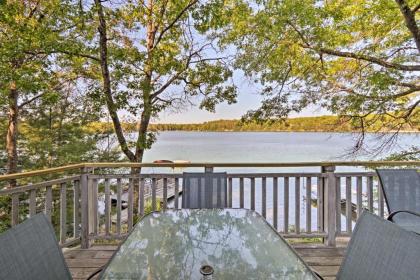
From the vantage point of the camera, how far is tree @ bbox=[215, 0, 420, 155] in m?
6.95

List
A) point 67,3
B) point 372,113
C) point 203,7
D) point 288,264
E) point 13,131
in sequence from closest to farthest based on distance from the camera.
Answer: point 288,264
point 67,3
point 203,7
point 372,113
point 13,131

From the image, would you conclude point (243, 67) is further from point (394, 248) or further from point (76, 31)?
point (394, 248)

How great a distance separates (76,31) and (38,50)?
1.16m

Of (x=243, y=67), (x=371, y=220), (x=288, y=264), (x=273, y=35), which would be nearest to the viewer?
(x=371, y=220)

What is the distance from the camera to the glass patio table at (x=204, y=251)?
1400 millimetres

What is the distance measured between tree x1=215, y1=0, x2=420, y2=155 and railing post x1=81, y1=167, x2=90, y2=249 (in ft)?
15.3

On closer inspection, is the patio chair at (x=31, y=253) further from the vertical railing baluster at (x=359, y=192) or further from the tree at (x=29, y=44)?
the tree at (x=29, y=44)

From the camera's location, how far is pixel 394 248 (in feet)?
3.46

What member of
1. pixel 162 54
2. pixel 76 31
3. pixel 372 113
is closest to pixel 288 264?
pixel 162 54

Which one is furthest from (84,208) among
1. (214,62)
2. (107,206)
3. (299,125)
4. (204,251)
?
(299,125)

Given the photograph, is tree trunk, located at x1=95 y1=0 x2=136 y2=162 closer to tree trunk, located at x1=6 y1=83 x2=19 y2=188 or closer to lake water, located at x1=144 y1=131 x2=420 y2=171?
tree trunk, located at x1=6 y1=83 x2=19 y2=188

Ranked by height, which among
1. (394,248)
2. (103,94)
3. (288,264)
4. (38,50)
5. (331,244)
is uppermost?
(38,50)

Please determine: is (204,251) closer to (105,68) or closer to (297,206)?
(297,206)

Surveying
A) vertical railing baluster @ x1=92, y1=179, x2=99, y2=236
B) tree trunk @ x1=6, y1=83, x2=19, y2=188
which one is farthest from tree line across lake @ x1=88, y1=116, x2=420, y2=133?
vertical railing baluster @ x1=92, y1=179, x2=99, y2=236
